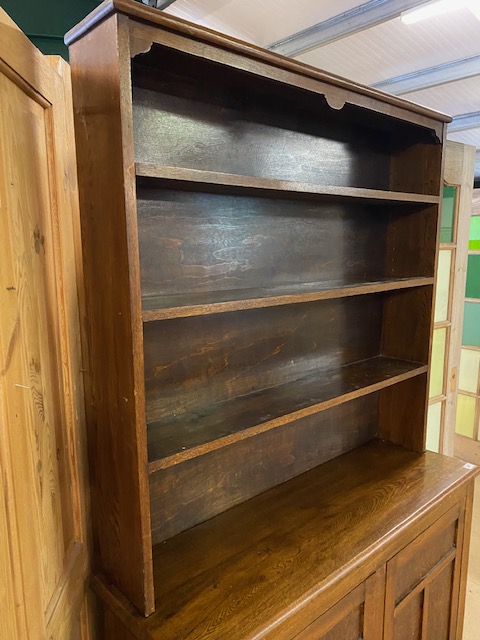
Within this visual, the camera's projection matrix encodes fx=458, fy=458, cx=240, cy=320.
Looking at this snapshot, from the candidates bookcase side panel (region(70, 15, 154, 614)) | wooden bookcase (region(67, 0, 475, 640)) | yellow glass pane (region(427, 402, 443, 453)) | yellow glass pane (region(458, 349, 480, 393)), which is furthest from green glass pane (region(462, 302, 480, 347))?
bookcase side panel (region(70, 15, 154, 614))

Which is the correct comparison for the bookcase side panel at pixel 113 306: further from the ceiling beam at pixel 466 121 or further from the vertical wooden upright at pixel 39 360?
the ceiling beam at pixel 466 121

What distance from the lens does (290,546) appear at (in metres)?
1.30

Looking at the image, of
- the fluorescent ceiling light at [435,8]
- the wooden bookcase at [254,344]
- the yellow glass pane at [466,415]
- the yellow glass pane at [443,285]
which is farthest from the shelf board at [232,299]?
the yellow glass pane at [466,415]

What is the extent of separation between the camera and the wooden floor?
83.3 inches

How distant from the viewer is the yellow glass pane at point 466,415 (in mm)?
3775

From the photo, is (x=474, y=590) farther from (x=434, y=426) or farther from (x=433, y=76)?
(x=433, y=76)

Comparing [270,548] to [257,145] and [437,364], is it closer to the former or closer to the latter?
[257,145]

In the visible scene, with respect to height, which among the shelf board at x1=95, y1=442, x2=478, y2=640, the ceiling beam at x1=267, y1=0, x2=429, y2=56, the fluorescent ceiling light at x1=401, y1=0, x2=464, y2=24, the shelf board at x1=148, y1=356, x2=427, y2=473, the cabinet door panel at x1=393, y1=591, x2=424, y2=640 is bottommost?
the cabinet door panel at x1=393, y1=591, x2=424, y2=640

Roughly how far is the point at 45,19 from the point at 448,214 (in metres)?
2.08

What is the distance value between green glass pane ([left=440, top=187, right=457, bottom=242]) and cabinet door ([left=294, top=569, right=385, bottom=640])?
1.69m

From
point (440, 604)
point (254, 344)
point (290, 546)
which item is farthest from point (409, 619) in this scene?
point (254, 344)

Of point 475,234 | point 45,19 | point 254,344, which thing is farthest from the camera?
point 475,234

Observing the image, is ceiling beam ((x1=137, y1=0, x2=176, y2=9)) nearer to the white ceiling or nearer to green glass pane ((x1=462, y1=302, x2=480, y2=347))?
the white ceiling

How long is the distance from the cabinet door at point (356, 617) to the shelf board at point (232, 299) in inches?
32.4
